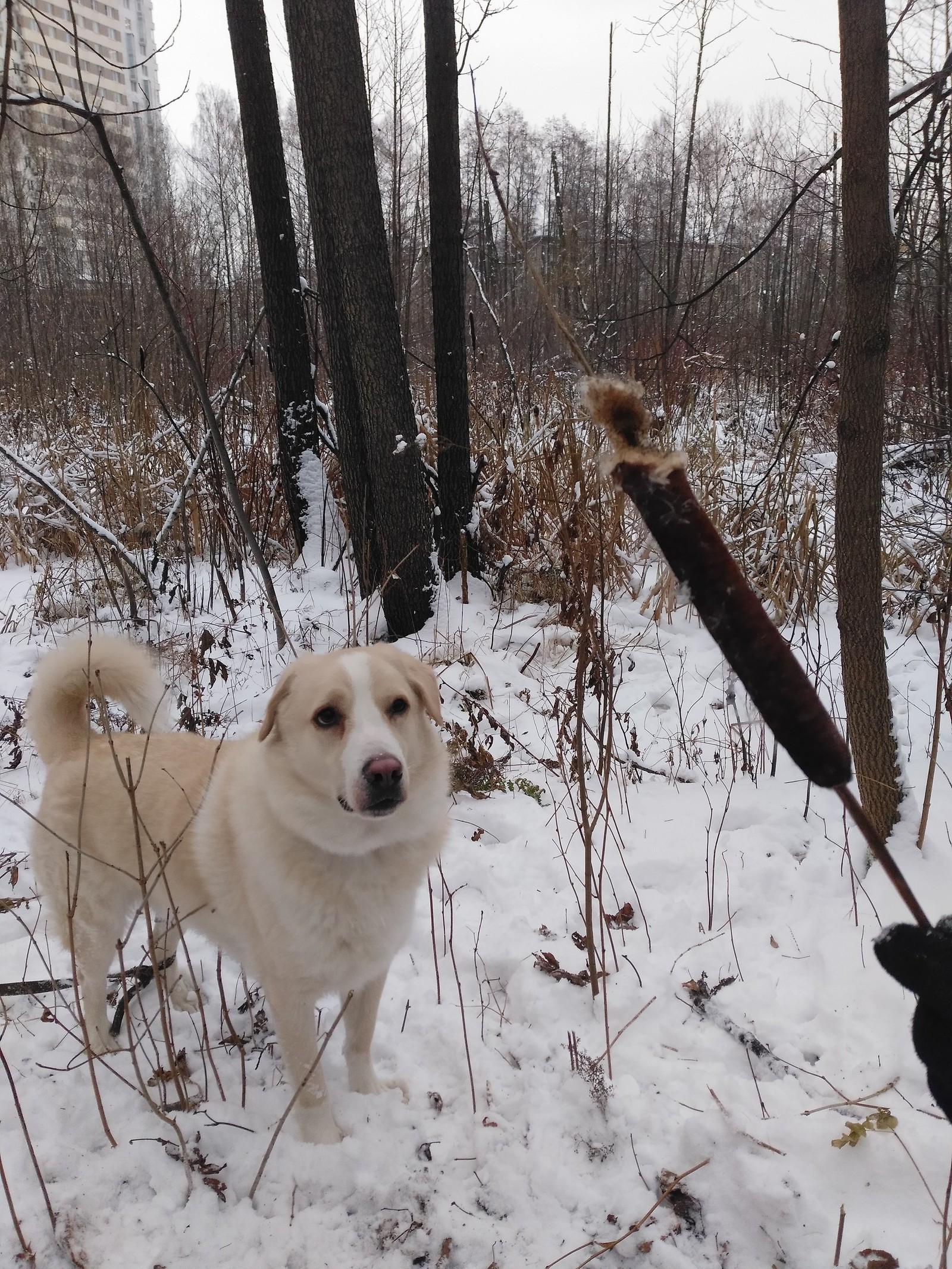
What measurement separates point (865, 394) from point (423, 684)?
1755 mm

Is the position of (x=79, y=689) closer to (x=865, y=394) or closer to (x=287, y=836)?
(x=287, y=836)

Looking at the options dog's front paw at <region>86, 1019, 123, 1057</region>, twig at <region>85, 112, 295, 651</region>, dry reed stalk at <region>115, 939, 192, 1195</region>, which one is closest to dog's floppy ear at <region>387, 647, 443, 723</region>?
dry reed stalk at <region>115, 939, 192, 1195</region>

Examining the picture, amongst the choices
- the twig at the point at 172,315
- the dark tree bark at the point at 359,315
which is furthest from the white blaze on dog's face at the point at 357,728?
the twig at the point at 172,315

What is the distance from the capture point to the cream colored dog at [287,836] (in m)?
1.87

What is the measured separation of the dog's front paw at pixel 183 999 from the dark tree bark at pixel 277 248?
467 centimetres

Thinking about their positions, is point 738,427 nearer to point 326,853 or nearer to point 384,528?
point 384,528

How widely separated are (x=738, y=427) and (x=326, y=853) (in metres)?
9.16

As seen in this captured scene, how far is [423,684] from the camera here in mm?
2037

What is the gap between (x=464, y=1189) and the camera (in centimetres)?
184

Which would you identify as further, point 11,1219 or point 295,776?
point 295,776

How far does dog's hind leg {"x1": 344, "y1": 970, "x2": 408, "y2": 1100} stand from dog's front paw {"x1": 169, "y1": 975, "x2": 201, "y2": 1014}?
650 millimetres

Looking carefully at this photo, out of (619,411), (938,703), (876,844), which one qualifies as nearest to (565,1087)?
(938,703)

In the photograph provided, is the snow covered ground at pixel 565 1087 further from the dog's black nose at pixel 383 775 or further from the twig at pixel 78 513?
the twig at pixel 78 513

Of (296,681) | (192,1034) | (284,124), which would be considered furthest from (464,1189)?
(284,124)
